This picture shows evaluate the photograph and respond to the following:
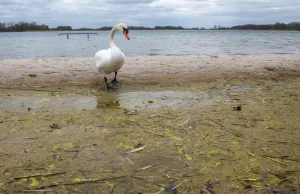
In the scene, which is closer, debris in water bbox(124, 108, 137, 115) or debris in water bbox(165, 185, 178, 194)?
debris in water bbox(165, 185, 178, 194)

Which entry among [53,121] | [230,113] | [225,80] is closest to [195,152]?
[230,113]

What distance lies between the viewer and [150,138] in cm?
426

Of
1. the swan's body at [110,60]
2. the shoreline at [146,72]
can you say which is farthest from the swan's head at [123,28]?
the shoreline at [146,72]

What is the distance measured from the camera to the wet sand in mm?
3158

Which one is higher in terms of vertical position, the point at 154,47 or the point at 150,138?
the point at 154,47

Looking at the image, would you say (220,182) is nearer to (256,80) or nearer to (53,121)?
(53,121)

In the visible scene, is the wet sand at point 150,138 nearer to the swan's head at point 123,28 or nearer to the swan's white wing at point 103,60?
the swan's white wing at point 103,60

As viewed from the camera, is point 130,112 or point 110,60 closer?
point 130,112

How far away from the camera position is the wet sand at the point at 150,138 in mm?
3158

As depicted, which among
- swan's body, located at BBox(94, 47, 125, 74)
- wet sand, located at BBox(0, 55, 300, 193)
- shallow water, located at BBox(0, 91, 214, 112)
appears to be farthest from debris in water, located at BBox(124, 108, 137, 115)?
swan's body, located at BBox(94, 47, 125, 74)

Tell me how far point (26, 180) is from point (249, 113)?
4.08 metres

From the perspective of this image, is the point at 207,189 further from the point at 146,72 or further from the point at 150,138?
the point at 146,72

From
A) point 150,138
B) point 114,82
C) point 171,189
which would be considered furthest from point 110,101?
point 171,189

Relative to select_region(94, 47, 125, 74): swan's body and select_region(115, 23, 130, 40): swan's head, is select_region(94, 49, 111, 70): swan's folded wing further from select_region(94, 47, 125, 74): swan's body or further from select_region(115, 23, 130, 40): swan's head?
select_region(115, 23, 130, 40): swan's head
